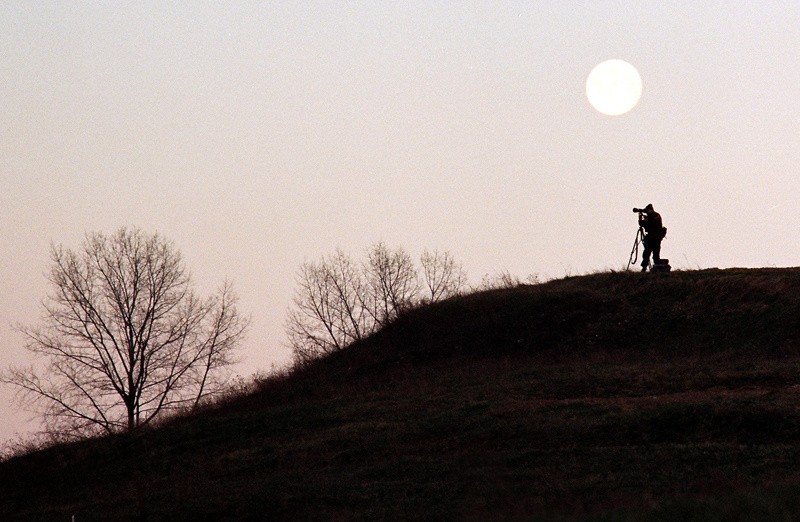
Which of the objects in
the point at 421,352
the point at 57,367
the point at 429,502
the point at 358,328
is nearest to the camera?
the point at 429,502

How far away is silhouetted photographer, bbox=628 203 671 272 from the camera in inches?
1451

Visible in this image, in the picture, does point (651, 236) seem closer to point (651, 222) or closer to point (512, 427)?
point (651, 222)

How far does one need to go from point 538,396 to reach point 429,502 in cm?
1116

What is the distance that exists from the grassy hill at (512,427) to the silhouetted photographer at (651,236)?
31.3 inches

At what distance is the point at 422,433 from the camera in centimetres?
2275

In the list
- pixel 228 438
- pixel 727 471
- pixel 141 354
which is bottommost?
pixel 727 471

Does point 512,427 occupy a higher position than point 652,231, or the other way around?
point 652,231

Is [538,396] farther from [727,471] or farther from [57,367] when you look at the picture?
[57,367]

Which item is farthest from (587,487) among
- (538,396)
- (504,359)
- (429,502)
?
(504,359)

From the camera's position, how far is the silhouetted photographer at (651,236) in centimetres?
3684

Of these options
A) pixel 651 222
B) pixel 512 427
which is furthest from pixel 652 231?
pixel 512 427

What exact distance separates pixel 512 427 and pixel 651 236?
17.6 m

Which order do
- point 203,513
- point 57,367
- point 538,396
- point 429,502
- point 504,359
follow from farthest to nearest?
point 57,367, point 504,359, point 538,396, point 203,513, point 429,502

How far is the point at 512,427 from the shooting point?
21.9 metres
